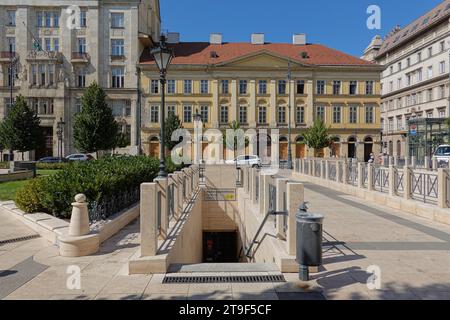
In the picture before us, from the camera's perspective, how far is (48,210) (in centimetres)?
931

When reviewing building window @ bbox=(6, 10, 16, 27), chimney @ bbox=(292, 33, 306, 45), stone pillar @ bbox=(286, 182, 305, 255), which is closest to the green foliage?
stone pillar @ bbox=(286, 182, 305, 255)

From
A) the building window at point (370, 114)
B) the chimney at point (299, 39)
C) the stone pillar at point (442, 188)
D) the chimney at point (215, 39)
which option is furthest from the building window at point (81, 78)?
the stone pillar at point (442, 188)

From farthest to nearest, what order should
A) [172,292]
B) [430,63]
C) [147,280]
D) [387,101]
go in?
[387,101], [430,63], [147,280], [172,292]

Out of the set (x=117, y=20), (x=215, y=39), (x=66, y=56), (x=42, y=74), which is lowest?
(x=42, y=74)

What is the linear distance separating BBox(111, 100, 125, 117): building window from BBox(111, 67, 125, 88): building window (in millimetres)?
2245

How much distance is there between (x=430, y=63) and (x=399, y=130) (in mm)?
12218

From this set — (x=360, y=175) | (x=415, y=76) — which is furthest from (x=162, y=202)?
(x=415, y=76)

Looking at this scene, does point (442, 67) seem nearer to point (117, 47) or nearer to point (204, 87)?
point (204, 87)

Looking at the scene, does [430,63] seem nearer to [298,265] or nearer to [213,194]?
[213,194]

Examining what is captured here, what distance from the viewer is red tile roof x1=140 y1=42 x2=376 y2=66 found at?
48.8m

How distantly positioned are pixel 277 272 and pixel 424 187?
24.8 ft

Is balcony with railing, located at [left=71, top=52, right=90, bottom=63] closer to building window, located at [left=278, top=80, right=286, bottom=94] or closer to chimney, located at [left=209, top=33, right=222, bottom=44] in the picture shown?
chimney, located at [left=209, top=33, right=222, bottom=44]

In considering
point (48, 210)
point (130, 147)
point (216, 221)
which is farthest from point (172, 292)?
point (130, 147)

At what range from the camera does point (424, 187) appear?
1070 centimetres
